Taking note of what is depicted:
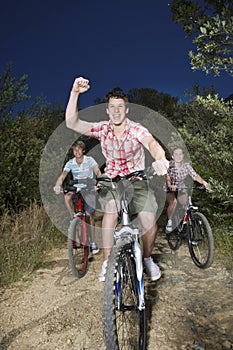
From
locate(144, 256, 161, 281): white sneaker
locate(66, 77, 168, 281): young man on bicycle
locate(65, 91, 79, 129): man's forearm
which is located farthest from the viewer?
locate(144, 256, 161, 281): white sneaker

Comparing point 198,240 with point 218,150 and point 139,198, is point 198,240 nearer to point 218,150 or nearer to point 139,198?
point 218,150

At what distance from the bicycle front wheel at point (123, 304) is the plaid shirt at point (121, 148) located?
97cm

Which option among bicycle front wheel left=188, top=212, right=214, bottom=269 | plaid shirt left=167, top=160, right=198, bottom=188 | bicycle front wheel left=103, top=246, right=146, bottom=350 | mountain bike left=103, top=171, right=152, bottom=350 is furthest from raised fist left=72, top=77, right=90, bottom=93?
plaid shirt left=167, top=160, right=198, bottom=188

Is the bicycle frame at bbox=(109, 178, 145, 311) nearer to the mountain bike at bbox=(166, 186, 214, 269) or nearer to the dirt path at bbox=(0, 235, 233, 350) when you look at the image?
the dirt path at bbox=(0, 235, 233, 350)

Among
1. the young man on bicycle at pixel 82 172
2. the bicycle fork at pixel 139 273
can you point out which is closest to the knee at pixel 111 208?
the bicycle fork at pixel 139 273

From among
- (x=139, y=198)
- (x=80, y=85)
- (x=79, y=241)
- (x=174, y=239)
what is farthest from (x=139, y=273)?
(x=174, y=239)

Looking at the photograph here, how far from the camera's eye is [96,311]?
3545mm

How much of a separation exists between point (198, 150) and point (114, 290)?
10.7 feet

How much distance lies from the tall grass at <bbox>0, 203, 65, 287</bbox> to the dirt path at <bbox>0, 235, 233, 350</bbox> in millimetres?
180

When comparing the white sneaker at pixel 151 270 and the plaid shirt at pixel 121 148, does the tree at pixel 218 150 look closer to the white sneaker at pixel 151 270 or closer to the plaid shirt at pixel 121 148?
the white sneaker at pixel 151 270

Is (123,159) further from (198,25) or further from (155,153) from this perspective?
(198,25)

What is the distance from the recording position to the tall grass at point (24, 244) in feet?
15.0

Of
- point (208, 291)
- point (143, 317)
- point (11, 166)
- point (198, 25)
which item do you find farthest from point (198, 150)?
point (11, 166)

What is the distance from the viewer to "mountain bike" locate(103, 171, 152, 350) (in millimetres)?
2295
